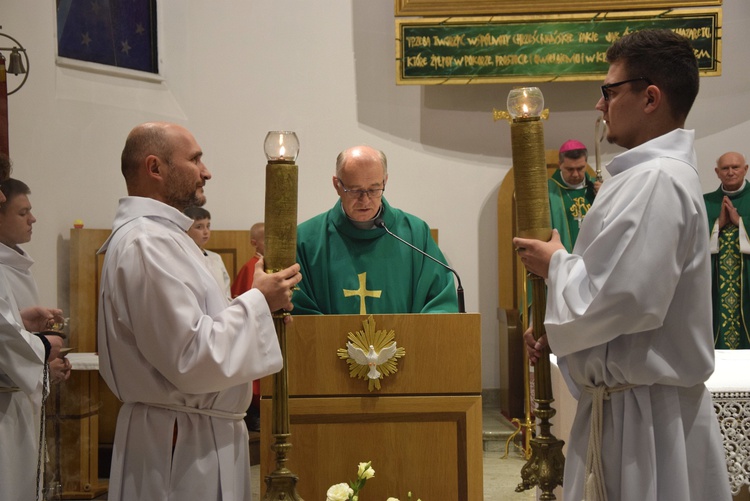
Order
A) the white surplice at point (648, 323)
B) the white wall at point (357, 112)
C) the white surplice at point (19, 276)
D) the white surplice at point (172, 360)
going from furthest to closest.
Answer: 1. the white wall at point (357, 112)
2. the white surplice at point (19, 276)
3. the white surplice at point (172, 360)
4. the white surplice at point (648, 323)

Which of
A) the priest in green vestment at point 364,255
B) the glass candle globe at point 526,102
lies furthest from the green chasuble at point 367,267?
the glass candle globe at point 526,102

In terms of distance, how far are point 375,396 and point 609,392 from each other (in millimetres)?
1101

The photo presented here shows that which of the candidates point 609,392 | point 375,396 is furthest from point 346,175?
point 609,392

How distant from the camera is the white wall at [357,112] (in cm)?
761

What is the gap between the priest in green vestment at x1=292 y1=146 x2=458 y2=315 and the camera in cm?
400

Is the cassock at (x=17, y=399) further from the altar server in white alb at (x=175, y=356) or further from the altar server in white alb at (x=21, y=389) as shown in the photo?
the altar server in white alb at (x=175, y=356)

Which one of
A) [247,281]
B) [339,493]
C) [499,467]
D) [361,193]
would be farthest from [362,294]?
[247,281]

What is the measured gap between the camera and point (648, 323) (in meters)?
2.09

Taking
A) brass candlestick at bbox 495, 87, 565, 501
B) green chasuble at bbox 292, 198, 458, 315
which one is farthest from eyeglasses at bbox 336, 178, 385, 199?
brass candlestick at bbox 495, 87, 565, 501

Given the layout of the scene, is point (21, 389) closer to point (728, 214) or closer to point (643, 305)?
point (643, 305)

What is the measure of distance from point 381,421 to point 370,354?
10.2 inches

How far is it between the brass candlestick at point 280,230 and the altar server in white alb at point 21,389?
1.18 metres

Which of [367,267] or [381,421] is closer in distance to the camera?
[381,421]

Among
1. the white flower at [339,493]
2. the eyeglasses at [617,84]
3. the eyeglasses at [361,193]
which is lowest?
the white flower at [339,493]
